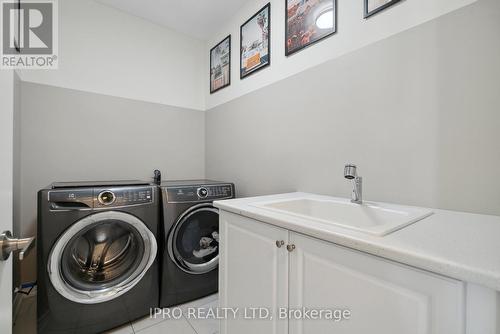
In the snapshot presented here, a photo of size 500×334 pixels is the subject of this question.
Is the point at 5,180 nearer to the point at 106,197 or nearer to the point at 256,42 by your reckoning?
the point at 106,197

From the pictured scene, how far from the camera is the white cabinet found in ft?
1.78

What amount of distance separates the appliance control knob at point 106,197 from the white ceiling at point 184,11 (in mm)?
1788

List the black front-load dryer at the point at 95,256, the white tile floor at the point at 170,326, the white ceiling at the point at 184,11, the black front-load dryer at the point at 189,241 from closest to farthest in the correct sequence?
1. the black front-load dryer at the point at 95,256
2. the white tile floor at the point at 170,326
3. the black front-load dryer at the point at 189,241
4. the white ceiling at the point at 184,11

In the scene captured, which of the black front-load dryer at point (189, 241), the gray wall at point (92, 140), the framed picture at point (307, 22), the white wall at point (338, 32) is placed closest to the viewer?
the white wall at point (338, 32)

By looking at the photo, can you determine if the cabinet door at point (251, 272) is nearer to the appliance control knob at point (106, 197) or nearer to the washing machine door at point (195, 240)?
the washing machine door at point (195, 240)

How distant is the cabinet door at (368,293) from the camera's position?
0.53 metres

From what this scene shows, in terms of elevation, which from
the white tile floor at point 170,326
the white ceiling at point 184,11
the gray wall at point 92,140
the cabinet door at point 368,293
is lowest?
the white tile floor at point 170,326

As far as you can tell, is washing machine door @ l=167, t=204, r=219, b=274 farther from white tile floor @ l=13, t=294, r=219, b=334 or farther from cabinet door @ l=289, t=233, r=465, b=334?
cabinet door @ l=289, t=233, r=465, b=334

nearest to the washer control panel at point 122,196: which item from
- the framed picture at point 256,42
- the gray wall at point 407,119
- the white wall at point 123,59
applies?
the gray wall at point 407,119

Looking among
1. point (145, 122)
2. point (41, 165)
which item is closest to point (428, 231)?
point (145, 122)

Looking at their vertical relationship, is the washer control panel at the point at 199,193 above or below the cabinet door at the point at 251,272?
above

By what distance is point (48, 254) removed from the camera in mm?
1276

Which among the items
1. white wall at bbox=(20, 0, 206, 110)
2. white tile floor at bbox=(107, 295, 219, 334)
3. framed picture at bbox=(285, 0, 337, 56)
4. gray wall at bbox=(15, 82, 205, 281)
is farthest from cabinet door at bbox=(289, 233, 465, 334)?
white wall at bbox=(20, 0, 206, 110)

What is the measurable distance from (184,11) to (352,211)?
92.2 inches
